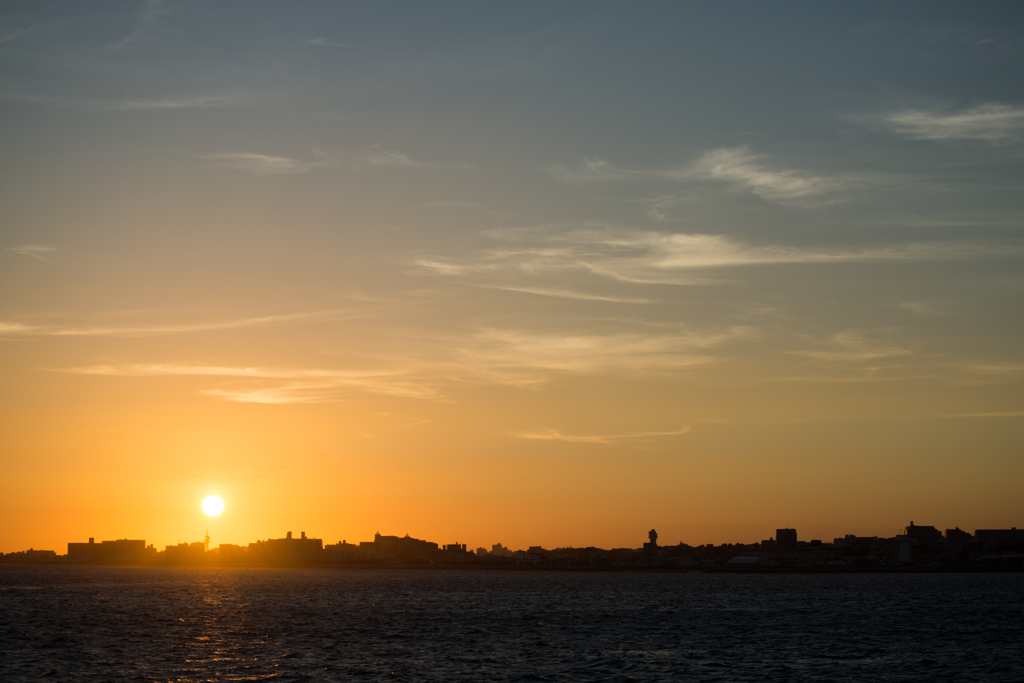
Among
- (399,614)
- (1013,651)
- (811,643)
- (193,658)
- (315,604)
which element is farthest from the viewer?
(315,604)

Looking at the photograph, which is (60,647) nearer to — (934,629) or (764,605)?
(934,629)

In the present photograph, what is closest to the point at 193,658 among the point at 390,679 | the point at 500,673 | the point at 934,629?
the point at 390,679

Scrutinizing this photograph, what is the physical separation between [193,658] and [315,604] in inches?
3210

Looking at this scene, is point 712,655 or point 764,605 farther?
point 764,605

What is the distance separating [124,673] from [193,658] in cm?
956

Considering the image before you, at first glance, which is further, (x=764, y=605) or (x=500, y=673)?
(x=764, y=605)

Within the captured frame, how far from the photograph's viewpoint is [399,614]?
13625cm

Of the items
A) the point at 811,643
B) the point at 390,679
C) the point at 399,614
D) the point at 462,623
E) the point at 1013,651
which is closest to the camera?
the point at 390,679

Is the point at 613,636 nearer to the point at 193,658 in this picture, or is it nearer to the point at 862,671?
the point at 862,671

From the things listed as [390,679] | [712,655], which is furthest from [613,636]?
[390,679]

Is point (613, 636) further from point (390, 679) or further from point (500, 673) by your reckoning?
point (390, 679)

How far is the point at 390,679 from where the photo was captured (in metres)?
70.2

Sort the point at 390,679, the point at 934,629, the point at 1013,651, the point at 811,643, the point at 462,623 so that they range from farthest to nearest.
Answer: the point at 462,623 → the point at 934,629 → the point at 811,643 → the point at 1013,651 → the point at 390,679

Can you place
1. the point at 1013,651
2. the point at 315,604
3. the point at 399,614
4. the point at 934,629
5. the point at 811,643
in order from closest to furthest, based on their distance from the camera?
the point at 1013,651 → the point at 811,643 → the point at 934,629 → the point at 399,614 → the point at 315,604
